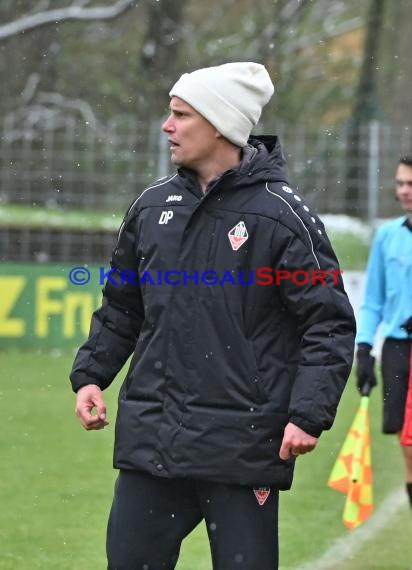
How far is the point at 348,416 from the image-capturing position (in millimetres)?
11617

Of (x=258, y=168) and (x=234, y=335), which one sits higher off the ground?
(x=258, y=168)

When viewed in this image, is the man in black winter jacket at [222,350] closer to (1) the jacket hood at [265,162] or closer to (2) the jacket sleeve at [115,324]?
(1) the jacket hood at [265,162]

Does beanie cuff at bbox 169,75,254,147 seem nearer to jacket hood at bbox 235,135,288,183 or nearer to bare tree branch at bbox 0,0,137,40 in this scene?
jacket hood at bbox 235,135,288,183

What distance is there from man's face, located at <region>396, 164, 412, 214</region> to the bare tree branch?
55.8 ft

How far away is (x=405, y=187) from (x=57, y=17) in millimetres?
17701

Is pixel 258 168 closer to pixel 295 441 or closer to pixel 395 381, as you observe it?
pixel 295 441

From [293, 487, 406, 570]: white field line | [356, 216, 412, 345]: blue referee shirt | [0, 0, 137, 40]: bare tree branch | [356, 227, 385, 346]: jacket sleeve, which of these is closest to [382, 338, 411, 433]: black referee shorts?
[356, 216, 412, 345]: blue referee shirt

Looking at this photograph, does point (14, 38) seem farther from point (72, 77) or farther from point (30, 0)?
point (72, 77)

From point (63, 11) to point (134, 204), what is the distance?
67.3 feet

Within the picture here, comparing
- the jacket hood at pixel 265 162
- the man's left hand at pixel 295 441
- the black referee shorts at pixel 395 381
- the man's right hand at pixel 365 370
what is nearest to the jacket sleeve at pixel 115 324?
the jacket hood at pixel 265 162

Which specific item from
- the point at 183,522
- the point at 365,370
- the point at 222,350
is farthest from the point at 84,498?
the point at 222,350

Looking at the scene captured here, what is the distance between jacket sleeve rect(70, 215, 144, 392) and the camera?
4.48 metres

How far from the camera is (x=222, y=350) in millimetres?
4180

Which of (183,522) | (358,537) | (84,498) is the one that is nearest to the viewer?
(183,522)
